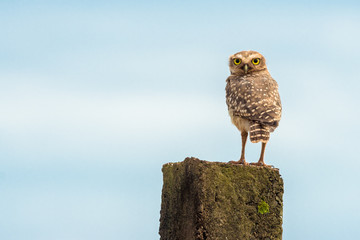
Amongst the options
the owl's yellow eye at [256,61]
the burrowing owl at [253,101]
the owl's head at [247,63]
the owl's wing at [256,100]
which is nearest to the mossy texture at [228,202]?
the burrowing owl at [253,101]

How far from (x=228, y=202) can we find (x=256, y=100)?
256 centimetres

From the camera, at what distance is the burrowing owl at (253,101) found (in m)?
8.62

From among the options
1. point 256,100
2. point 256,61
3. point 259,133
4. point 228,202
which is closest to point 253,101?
point 256,100

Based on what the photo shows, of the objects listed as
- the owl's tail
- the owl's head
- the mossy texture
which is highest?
the owl's head

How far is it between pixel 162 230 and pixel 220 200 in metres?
1.94

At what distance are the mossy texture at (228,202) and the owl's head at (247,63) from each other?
355 cm

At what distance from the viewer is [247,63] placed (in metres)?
10.5

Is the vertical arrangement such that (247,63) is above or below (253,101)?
above

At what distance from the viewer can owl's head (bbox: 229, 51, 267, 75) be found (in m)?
10.5

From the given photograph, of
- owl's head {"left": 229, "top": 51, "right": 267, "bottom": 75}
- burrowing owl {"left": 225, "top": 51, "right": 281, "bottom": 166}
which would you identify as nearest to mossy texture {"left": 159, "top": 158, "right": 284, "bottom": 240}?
burrowing owl {"left": 225, "top": 51, "right": 281, "bottom": 166}

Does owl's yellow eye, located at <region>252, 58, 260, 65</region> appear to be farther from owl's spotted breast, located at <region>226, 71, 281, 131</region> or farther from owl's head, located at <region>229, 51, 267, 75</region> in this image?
owl's spotted breast, located at <region>226, 71, 281, 131</region>

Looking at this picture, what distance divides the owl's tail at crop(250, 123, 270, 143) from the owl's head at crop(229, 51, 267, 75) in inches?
85.6

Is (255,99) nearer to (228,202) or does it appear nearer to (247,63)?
(247,63)

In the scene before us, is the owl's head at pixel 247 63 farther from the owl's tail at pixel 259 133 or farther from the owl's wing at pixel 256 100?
the owl's tail at pixel 259 133
